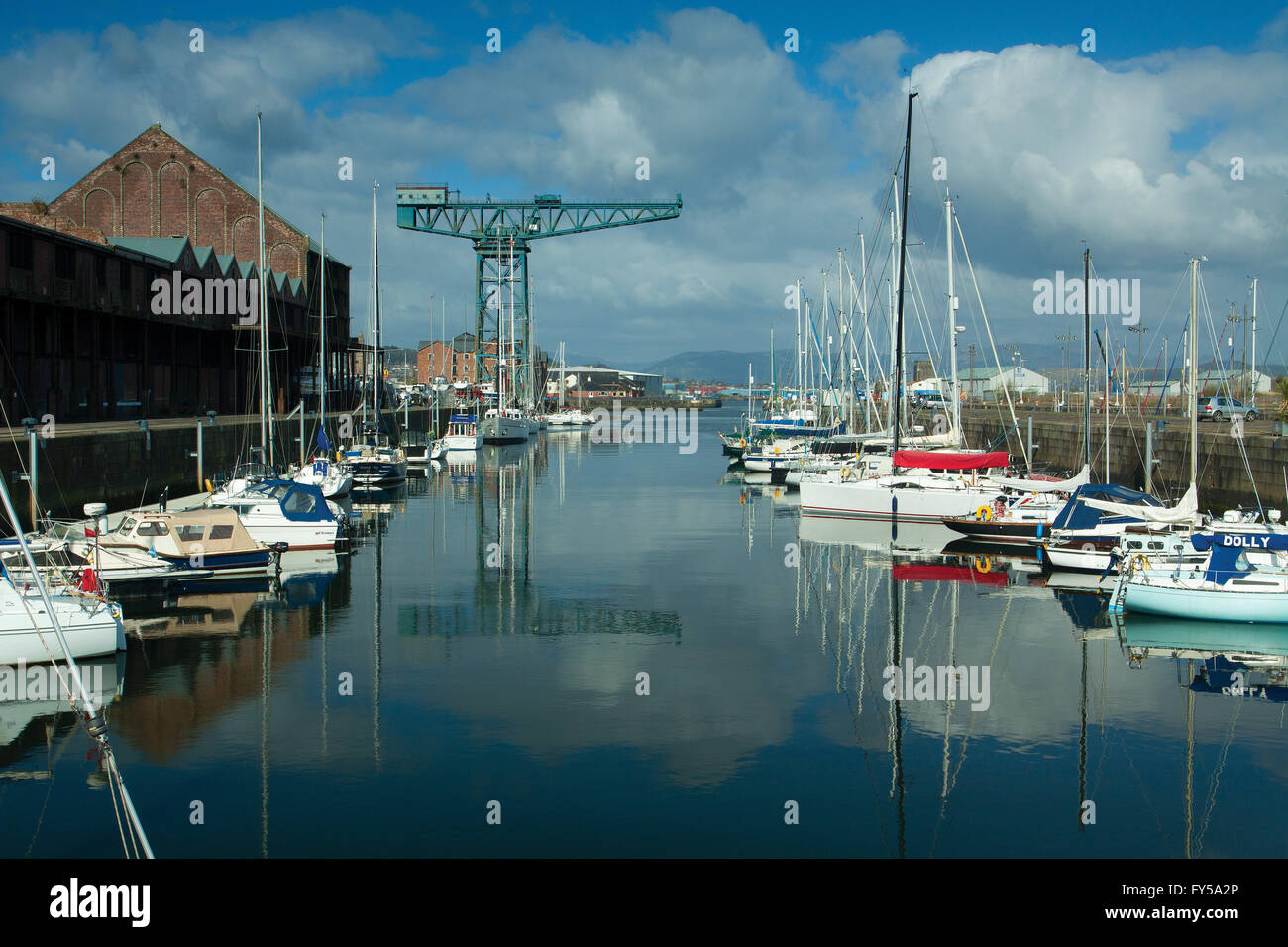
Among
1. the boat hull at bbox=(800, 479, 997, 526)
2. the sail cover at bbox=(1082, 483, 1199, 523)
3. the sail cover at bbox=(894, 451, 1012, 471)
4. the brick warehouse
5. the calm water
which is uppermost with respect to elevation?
the brick warehouse

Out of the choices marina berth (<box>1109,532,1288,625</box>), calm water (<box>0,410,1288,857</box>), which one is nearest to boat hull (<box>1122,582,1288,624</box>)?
marina berth (<box>1109,532,1288,625</box>)

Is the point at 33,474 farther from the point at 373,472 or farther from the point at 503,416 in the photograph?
the point at 503,416

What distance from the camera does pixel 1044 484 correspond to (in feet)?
116

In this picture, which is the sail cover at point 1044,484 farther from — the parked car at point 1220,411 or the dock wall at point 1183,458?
the parked car at point 1220,411

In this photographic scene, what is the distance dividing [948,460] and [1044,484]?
10.0ft

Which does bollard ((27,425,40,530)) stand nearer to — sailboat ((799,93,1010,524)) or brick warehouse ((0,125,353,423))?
brick warehouse ((0,125,353,423))

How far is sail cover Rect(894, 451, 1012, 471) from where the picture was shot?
116 feet

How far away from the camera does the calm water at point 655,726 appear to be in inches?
Answer: 440

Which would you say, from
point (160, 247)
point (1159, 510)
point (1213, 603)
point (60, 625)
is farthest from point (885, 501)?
point (160, 247)

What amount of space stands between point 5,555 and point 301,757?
27.8 feet

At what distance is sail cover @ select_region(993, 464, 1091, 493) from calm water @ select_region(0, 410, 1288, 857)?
9796mm

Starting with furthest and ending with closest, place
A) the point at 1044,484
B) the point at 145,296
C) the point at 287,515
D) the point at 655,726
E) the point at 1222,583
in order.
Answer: the point at 145,296, the point at 1044,484, the point at 287,515, the point at 1222,583, the point at 655,726

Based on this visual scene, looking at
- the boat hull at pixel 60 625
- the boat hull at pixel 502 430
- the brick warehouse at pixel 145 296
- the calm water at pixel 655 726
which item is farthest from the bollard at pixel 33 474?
the boat hull at pixel 502 430
